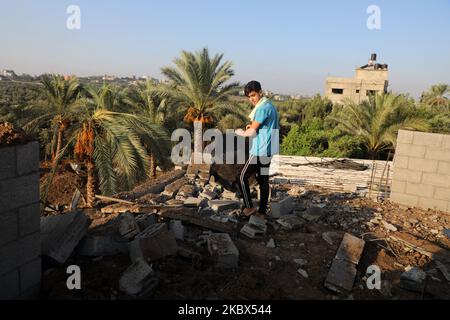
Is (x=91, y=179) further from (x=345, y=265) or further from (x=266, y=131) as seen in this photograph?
(x=345, y=265)

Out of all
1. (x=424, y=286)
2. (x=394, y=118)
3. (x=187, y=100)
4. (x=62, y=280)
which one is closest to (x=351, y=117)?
(x=394, y=118)

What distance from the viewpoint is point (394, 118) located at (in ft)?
51.0

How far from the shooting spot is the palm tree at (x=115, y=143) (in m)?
7.57

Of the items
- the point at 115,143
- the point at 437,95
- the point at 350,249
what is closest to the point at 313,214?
the point at 350,249

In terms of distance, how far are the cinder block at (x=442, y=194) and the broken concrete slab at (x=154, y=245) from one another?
5.36 meters

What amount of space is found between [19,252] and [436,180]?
6.79 meters

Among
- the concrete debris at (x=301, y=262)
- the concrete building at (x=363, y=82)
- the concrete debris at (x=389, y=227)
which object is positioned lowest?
the concrete debris at (x=301, y=262)

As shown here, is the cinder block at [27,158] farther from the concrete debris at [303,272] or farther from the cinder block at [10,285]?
the concrete debris at [303,272]

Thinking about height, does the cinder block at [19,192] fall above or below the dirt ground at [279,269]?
above

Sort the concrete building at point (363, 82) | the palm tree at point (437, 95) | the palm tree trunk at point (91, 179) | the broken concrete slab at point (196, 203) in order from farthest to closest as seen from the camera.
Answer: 1. the concrete building at point (363, 82)
2. the palm tree at point (437, 95)
3. the palm tree trunk at point (91, 179)
4. the broken concrete slab at point (196, 203)

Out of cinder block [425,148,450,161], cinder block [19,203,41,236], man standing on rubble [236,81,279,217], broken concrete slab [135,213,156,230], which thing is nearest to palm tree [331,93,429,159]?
cinder block [425,148,450,161]

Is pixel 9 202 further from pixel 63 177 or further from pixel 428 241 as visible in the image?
pixel 63 177

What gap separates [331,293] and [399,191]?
4271mm

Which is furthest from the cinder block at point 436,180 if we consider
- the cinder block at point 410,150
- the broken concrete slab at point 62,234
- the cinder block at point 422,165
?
the broken concrete slab at point 62,234
